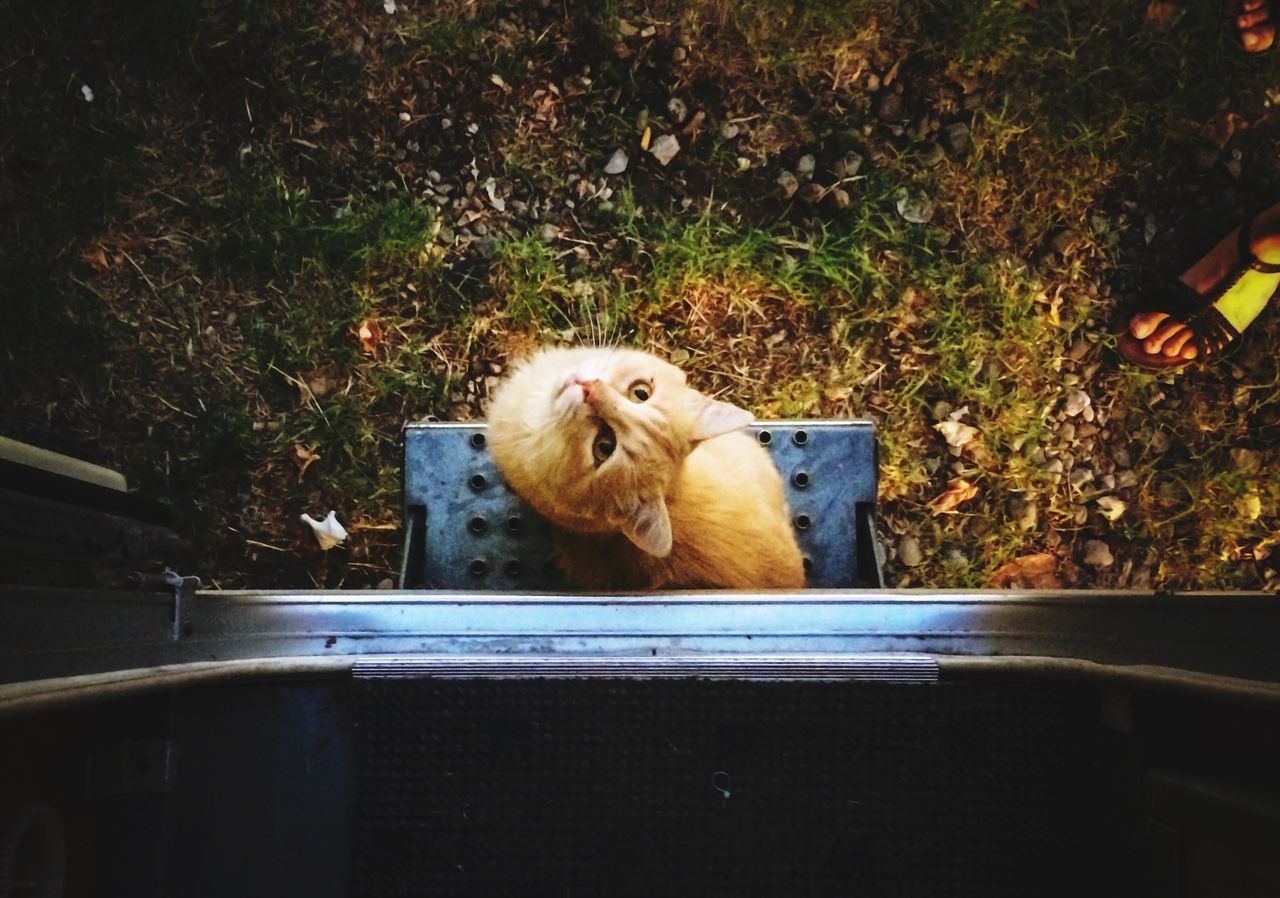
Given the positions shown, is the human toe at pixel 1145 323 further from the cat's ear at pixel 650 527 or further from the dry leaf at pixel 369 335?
the dry leaf at pixel 369 335

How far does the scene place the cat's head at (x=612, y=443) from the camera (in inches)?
79.0

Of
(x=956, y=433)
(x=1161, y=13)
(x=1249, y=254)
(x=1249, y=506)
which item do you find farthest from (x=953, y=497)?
(x=1161, y=13)

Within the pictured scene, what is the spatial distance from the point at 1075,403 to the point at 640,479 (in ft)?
5.40

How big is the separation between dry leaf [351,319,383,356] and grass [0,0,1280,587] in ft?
0.05

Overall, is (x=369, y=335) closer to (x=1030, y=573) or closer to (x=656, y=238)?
(x=656, y=238)

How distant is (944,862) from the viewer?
1.58m

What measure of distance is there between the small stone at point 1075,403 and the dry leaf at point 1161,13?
1224 millimetres

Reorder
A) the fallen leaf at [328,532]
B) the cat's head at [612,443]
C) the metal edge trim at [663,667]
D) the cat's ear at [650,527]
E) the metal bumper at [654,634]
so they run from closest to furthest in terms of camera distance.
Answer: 1. the metal bumper at [654,634]
2. the metal edge trim at [663,667]
3. the cat's ear at [650,527]
4. the cat's head at [612,443]
5. the fallen leaf at [328,532]

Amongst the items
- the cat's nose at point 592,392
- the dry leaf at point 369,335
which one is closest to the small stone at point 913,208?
the cat's nose at point 592,392

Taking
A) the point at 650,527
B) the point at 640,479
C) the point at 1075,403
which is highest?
the point at 1075,403

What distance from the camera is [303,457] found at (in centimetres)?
284

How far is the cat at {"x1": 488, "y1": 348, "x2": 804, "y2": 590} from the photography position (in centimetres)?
203

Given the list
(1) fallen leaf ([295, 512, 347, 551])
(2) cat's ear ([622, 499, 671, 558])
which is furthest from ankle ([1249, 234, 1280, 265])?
(1) fallen leaf ([295, 512, 347, 551])

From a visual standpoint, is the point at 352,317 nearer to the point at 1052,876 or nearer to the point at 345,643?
the point at 345,643
